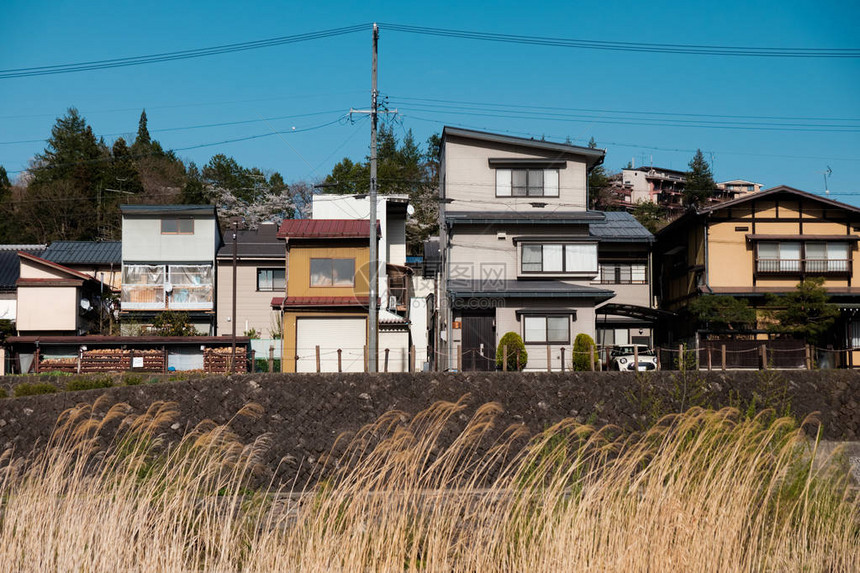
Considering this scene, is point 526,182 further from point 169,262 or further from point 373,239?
point 169,262

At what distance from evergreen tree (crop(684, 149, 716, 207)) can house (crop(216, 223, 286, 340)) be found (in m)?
40.7

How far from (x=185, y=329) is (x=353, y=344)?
30.8 feet

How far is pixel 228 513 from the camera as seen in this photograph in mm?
8852

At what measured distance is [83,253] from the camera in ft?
137

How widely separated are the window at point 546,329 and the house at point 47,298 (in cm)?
2116

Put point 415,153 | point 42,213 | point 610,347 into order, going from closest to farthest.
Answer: point 610,347 → point 42,213 → point 415,153

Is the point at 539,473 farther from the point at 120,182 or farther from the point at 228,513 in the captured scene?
the point at 120,182

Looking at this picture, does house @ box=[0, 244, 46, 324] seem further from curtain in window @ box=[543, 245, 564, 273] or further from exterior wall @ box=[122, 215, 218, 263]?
curtain in window @ box=[543, 245, 564, 273]

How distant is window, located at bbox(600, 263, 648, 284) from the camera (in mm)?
37031

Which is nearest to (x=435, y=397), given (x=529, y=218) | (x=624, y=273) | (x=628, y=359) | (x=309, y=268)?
(x=628, y=359)

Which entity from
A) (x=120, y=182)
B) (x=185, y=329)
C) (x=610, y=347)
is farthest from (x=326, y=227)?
(x=120, y=182)

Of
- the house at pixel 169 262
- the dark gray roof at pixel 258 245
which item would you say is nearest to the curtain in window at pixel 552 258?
the dark gray roof at pixel 258 245

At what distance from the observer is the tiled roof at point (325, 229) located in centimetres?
3120

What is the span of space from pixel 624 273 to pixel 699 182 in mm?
35630
